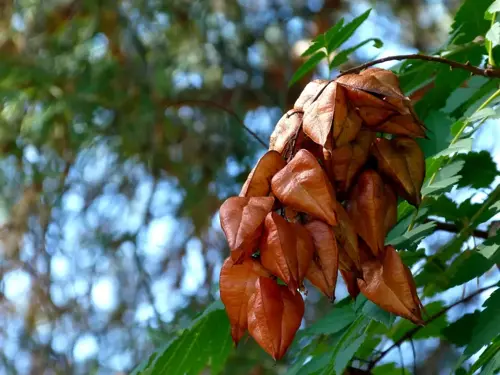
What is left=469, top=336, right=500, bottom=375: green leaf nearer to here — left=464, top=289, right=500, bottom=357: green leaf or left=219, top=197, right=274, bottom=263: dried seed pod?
left=464, top=289, right=500, bottom=357: green leaf

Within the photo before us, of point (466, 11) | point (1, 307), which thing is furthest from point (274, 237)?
point (1, 307)

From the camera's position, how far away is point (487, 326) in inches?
39.2

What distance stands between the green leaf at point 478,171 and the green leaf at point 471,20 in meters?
0.19

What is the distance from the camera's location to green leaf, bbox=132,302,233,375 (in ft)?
4.14

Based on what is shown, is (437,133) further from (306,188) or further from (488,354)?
(306,188)

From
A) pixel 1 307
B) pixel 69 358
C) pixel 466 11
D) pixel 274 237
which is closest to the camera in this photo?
pixel 274 237

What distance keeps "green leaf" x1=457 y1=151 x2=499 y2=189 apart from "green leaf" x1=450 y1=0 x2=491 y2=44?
0.19m

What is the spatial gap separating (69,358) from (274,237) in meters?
2.72

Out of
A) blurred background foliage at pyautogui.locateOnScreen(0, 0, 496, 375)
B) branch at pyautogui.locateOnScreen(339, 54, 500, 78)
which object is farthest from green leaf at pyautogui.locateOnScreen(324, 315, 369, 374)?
blurred background foliage at pyautogui.locateOnScreen(0, 0, 496, 375)

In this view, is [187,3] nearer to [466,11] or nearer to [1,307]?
[1,307]

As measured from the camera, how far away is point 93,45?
340 centimetres

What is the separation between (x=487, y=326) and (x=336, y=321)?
228mm

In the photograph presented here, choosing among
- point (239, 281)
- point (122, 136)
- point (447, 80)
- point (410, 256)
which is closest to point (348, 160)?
point (239, 281)

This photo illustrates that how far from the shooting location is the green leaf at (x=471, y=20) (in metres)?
1.25
